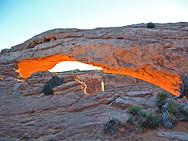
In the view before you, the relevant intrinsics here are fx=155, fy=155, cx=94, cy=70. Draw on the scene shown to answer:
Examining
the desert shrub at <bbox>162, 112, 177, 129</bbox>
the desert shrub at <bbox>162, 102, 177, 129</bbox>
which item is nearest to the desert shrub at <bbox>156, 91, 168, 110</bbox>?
the desert shrub at <bbox>162, 102, 177, 129</bbox>

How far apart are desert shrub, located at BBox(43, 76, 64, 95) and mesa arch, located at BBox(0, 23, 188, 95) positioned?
2.41 metres

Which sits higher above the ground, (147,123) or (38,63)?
(38,63)

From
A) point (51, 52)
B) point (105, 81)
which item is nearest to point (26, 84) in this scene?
point (51, 52)

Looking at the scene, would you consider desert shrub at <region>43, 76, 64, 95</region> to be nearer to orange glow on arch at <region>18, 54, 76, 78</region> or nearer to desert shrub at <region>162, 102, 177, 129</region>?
orange glow on arch at <region>18, 54, 76, 78</region>

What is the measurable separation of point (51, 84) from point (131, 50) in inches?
286

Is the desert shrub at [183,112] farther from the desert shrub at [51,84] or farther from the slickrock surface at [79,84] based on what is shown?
the desert shrub at [51,84]

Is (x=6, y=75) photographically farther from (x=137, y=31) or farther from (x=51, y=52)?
(x=137, y=31)

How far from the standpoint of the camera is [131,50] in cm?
919

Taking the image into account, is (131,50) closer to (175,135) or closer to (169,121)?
(169,121)

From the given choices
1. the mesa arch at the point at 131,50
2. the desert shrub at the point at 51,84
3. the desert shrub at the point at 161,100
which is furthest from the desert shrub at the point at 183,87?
the desert shrub at the point at 51,84

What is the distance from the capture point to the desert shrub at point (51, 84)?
12.4 m

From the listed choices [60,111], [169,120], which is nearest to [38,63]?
[60,111]

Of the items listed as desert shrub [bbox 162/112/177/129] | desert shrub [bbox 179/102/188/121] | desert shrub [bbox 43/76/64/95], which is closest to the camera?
desert shrub [bbox 162/112/177/129]

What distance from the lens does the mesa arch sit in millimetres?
8625
